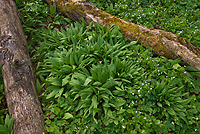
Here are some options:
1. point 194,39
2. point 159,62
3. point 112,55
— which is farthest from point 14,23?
point 194,39

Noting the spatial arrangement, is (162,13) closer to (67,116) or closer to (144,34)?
(144,34)

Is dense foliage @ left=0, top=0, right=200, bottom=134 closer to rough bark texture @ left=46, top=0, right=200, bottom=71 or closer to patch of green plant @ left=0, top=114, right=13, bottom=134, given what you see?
rough bark texture @ left=46, top=0, right=200, bottom=71

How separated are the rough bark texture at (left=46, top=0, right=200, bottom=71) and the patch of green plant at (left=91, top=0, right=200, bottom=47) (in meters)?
0.73

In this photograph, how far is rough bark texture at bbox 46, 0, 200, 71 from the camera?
336 centimetres

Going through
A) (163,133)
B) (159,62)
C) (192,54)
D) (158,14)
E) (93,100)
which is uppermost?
(158,14)

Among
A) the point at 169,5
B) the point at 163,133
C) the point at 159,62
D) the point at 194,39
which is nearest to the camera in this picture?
the point at 163,133

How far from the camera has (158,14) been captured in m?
4.79

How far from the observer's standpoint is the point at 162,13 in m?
4.82

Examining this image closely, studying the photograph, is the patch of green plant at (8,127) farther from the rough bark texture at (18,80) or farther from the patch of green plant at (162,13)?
the patch of green plant at (162,13)

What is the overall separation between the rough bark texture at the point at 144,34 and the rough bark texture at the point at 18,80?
1.70m

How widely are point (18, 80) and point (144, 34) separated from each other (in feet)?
10.7

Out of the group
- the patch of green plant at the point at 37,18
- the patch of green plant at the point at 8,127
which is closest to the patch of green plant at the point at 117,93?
the patch of green plant at the point at 8,127

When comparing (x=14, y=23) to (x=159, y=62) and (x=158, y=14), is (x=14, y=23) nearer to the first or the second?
(x=159, y=62)

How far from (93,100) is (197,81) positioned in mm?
2382
